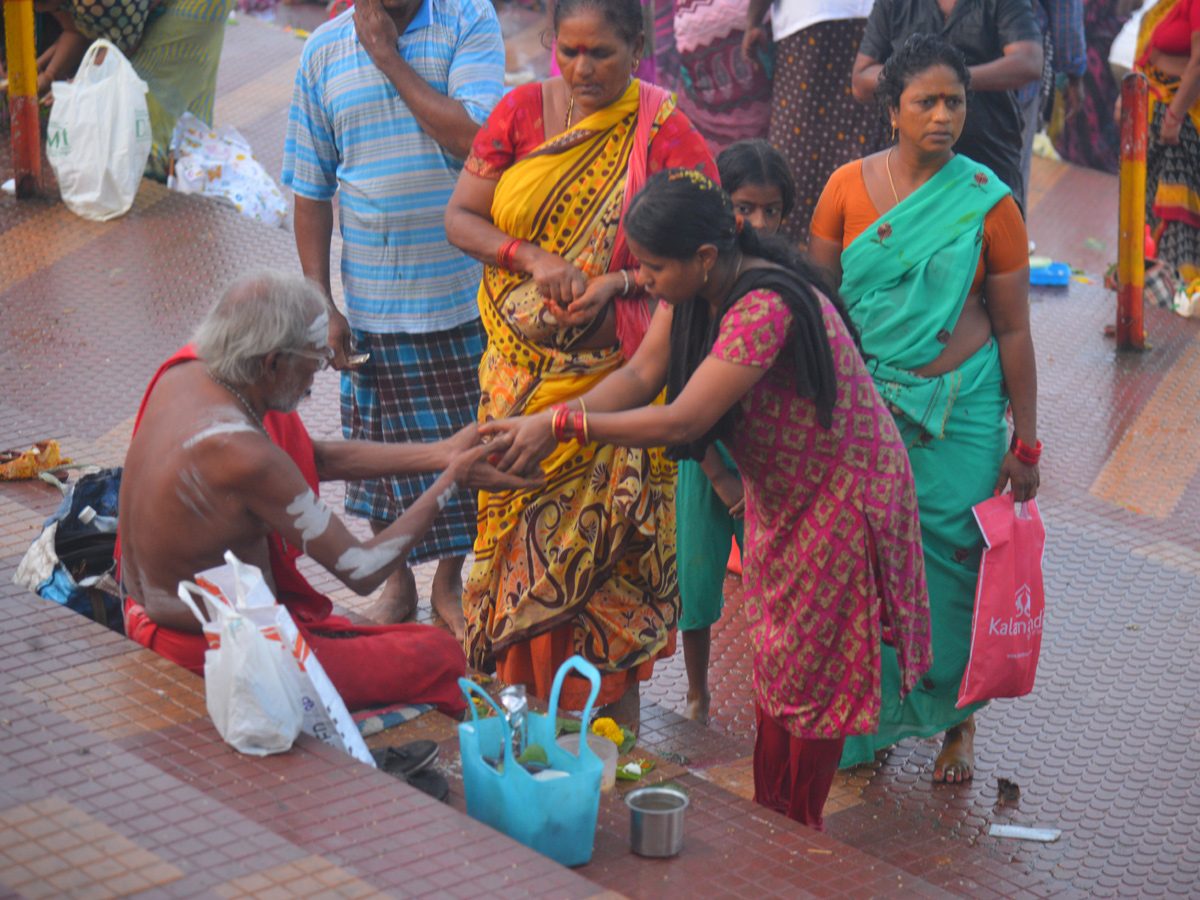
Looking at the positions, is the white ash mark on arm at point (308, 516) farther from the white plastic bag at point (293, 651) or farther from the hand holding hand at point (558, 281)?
the hand holding hand at point (558, 281)

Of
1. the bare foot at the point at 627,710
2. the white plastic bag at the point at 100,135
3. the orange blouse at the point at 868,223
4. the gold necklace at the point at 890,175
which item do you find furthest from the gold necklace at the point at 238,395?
the white plastic bag at the point at 100,135

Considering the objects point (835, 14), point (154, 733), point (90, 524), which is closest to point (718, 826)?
point (154, 733)

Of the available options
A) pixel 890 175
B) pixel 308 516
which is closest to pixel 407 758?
pixel 308 516

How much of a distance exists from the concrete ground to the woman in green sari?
33 cm

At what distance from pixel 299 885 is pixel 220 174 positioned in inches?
241

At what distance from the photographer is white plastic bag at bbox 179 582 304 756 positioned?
2.73m

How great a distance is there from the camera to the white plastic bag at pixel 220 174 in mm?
7715

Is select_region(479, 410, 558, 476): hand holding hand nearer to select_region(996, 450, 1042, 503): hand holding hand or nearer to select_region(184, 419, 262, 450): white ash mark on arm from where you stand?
select_region(184, 419, 262, 450): white ash mark on arm

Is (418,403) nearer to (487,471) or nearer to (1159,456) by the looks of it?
(487,471)

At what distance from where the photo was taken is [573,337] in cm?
364

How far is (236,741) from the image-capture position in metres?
2.81

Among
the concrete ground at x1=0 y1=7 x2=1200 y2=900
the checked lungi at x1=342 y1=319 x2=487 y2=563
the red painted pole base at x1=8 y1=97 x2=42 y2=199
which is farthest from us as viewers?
the red painted pole base at x1=8 y1=97 x2=42 y2=199

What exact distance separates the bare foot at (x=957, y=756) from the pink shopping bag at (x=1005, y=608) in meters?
0.18

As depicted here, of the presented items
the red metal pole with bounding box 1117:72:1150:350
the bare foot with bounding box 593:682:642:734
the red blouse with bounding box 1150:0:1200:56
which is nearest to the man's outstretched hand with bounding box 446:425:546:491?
the bare foot with bounding box 593:682:642:734
